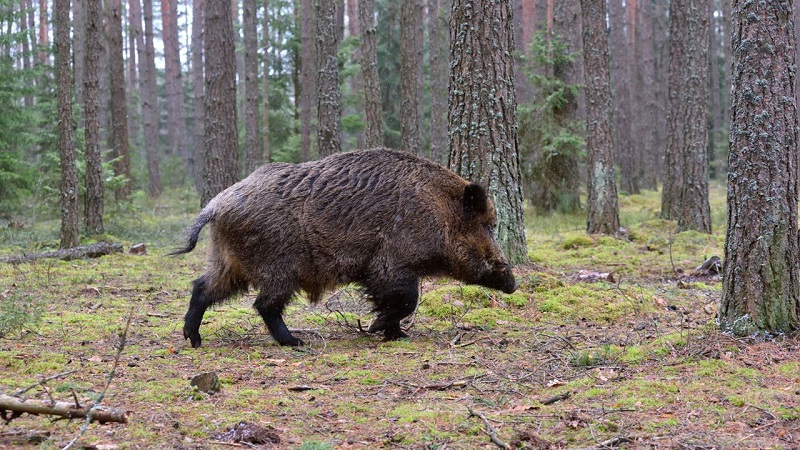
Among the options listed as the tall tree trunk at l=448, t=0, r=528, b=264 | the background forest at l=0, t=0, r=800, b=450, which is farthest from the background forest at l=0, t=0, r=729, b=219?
the tall tree trunk at l=448, t=0, r=528, b=264

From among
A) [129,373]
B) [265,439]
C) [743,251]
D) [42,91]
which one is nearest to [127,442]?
[265,439]

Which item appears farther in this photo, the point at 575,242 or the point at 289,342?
the point at 575,242

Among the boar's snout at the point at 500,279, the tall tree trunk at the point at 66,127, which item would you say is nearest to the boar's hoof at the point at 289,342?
the boar's snout at the point at 500,279

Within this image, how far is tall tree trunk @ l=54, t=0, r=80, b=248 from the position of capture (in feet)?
43.3

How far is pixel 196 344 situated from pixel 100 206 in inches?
409

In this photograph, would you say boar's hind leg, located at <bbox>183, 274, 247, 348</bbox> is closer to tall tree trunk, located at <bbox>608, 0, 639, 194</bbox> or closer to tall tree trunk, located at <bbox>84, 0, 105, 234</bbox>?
tall tree trunk, located at <bbox>84, 0, 105, 234</bbox>

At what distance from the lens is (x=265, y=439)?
4129 mm

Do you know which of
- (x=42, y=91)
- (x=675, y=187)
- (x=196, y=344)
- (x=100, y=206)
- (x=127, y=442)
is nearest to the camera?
(x=127, y=442)

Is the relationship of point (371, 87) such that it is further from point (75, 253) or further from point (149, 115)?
point (149, 115)

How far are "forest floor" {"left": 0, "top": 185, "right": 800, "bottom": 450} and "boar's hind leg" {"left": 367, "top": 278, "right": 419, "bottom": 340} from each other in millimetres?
196

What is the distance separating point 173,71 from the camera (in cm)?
4006

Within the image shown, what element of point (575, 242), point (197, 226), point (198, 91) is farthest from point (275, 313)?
point (198, 91)

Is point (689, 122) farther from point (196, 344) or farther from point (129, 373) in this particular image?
point (129, 373)

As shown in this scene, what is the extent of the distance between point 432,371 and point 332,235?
1.73m
